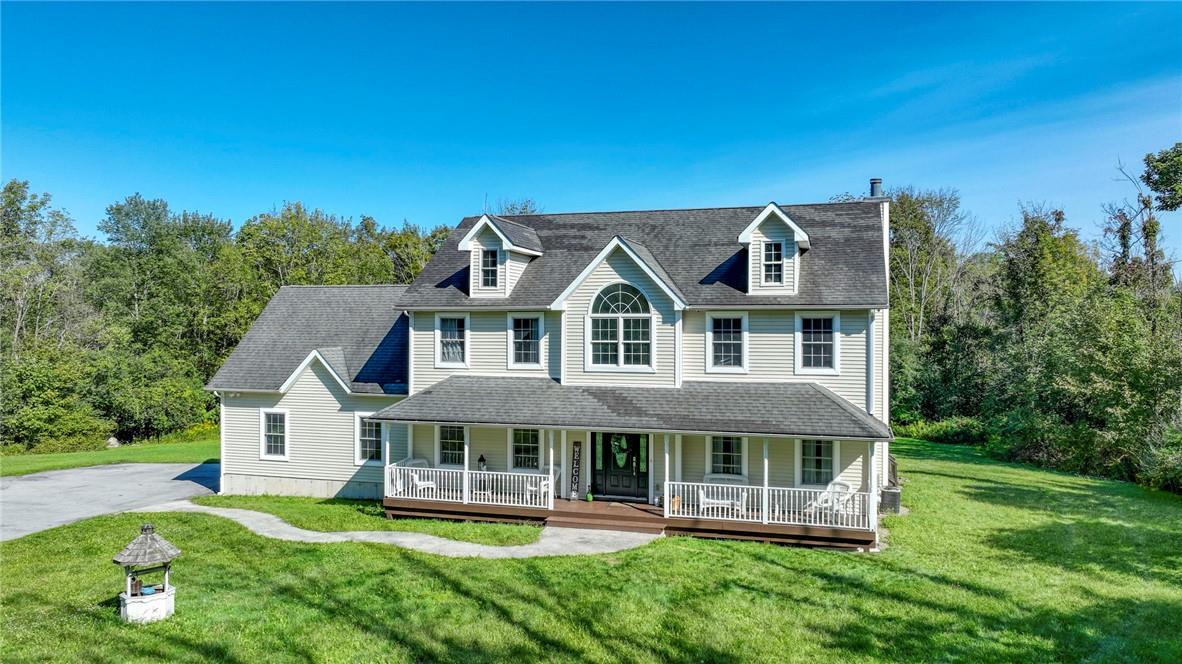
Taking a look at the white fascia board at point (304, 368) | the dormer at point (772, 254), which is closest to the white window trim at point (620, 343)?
the dormer at point (772, 254)

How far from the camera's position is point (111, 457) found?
3067 centimetres

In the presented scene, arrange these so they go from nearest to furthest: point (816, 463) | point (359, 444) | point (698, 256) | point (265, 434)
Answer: point (816, 463)
point (698, 256)
point (359, 444)
point (265, 434)

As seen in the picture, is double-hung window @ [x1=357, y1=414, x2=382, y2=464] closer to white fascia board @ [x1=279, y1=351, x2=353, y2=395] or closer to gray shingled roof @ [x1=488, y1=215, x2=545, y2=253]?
white fascia board @ [x1=279, y1=351, x2=353, y2=395]

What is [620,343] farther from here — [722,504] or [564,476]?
[722,504]

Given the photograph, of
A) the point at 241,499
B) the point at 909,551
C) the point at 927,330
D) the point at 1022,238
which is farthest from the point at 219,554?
the point at 927,330

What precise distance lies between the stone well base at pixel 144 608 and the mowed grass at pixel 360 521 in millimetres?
5779

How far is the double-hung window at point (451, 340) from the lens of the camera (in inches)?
787

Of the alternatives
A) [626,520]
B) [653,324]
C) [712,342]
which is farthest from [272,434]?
[712,342]

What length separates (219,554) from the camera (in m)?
14.4

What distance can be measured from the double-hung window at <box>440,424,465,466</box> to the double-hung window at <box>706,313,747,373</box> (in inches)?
299

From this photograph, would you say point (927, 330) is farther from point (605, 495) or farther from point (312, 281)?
point (312, 281)

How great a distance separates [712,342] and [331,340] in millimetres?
12960

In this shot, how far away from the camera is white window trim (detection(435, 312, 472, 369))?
19891mm

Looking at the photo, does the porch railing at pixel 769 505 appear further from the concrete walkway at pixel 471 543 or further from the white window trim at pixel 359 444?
the white window trim at pixel 359 444
